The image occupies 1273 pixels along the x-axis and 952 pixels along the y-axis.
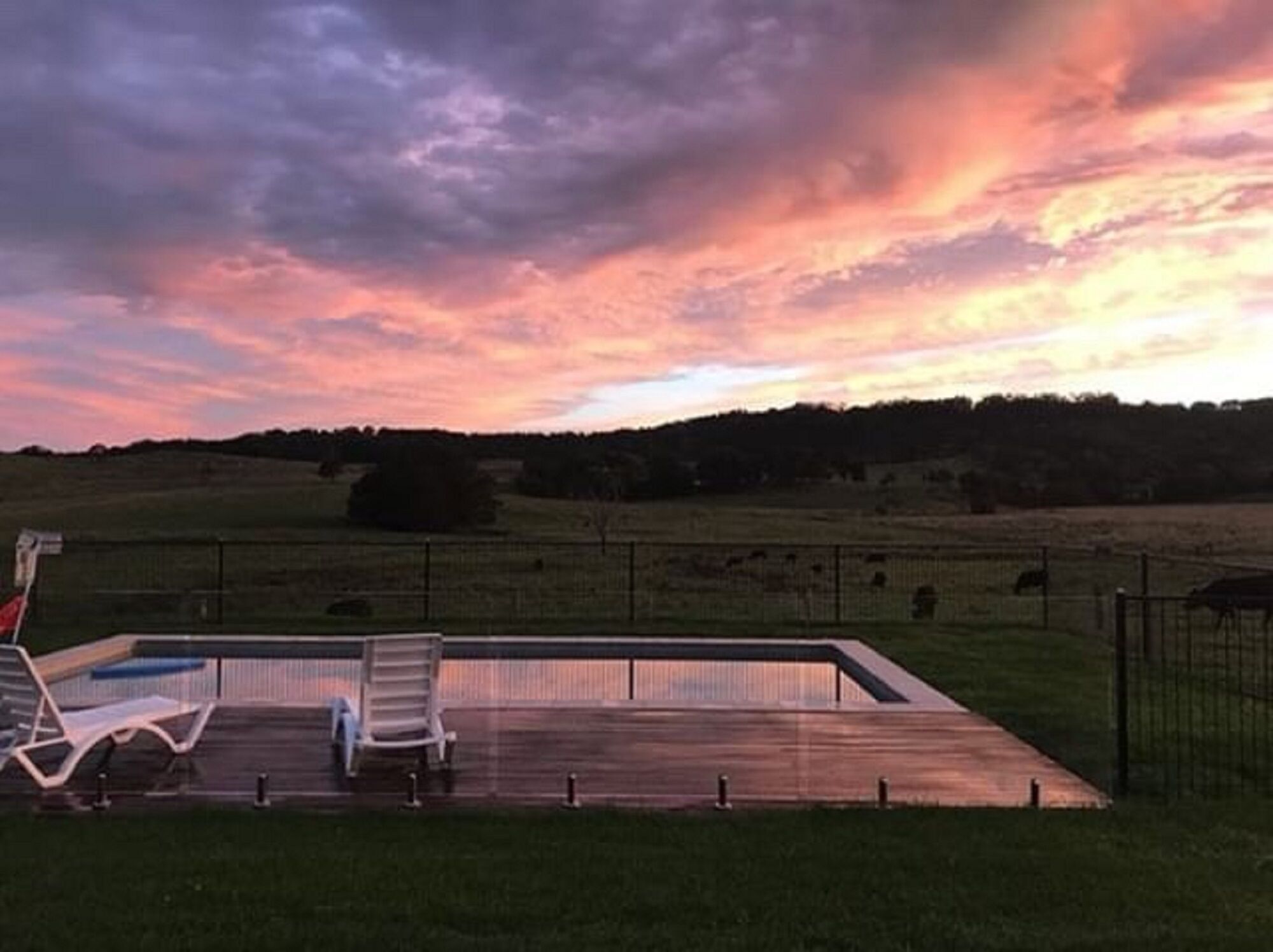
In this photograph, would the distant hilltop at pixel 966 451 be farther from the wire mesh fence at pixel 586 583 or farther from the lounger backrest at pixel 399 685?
the lounger backrest at pixel 399 685

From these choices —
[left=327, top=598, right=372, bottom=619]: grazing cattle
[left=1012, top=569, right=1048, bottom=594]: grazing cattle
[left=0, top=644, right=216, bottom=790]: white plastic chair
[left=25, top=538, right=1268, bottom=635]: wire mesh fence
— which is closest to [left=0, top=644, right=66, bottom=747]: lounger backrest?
[left=0, top=644, right=216, bottom=790]: white plastic chair

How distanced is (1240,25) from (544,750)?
9.55 m

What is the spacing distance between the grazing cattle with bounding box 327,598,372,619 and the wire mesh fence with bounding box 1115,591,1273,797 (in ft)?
32.8

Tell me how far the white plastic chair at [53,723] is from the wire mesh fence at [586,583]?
23.6ft

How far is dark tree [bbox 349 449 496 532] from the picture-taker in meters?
37.2

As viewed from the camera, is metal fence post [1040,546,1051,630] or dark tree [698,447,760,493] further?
dark tree [698,447,760,493]

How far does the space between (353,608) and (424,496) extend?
20664 millimetres

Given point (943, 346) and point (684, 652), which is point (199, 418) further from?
→ point (684, 652)

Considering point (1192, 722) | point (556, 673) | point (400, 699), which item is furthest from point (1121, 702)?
point (556, 673)

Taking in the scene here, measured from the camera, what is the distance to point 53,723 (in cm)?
690

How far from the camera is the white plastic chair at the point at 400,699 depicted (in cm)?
705

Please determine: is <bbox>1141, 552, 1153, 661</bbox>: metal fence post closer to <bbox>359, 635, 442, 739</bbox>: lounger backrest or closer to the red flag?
<bbox>359, 635, 442, 739</bbox>: lounger backrest

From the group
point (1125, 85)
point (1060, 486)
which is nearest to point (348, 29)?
point (1125, 85)

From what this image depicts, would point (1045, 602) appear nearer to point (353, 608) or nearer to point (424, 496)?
point (353, 608)
